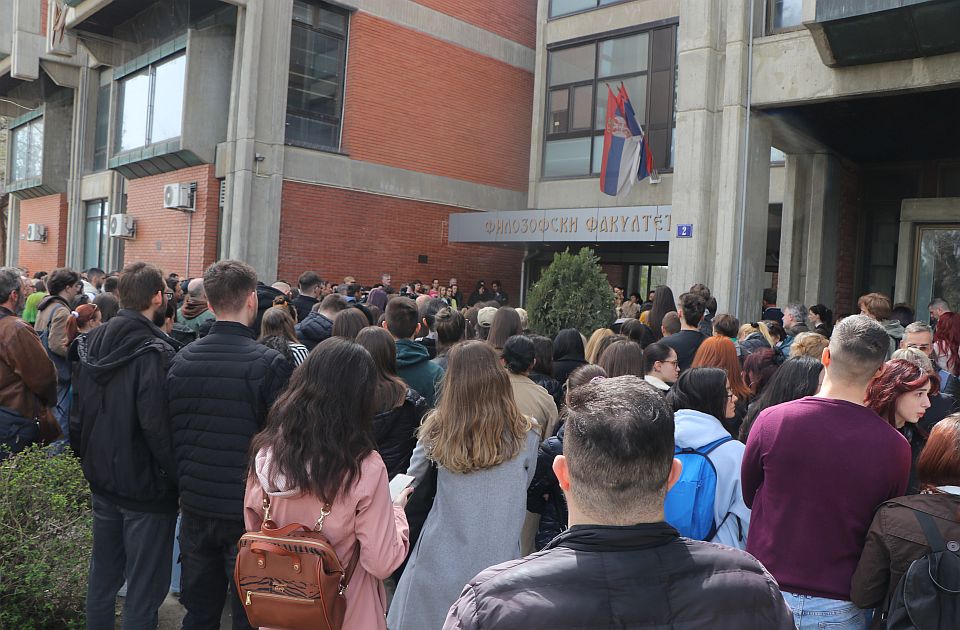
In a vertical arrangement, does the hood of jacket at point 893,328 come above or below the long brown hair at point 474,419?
above

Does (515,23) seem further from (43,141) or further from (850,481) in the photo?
(850,481)

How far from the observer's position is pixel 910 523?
2.62 m

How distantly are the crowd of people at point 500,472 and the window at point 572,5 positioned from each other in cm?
1672

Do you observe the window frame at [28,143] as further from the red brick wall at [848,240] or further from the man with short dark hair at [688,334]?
the man with short dark hair at [688,334]

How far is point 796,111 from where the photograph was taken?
11.3m

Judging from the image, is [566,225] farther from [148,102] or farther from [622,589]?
[622,589]

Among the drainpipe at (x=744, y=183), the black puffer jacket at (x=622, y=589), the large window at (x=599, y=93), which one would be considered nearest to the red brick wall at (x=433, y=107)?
the large window at (x=599, y=93)

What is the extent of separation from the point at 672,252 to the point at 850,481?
9.10 m

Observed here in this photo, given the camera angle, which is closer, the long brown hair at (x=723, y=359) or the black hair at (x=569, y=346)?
the long brown hair at (x=723, y=359)

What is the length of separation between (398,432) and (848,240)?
44.5ft

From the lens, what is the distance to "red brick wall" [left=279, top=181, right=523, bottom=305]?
17.8 m

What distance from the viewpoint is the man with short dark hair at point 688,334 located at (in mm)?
6672

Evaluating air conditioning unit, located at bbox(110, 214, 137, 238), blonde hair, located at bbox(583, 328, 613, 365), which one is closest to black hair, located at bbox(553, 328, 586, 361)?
blonde hair, located at bbox(583, 328, 613, 365)

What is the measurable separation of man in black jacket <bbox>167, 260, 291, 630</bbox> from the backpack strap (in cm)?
274
